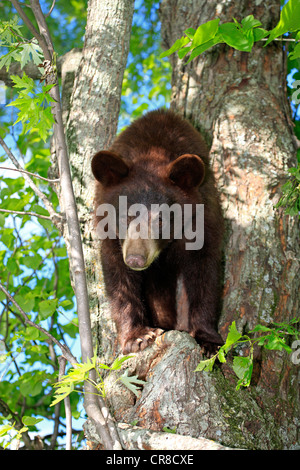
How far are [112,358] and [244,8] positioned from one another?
3.28 m

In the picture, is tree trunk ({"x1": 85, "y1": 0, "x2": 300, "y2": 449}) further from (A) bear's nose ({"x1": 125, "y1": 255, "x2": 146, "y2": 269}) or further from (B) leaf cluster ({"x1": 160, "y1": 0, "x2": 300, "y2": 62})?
(B) leaf cluster ({"x1": 160, "y1": 0, "x2": 300, "y2": 62})

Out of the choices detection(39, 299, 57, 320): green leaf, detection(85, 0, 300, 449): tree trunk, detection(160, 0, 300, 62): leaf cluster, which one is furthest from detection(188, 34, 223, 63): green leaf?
detection(39, 299, 57, 320): green leaf

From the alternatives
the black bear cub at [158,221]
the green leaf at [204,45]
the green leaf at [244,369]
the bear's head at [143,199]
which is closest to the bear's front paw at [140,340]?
the black bear cub at [158,221]

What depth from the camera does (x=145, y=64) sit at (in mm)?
8969

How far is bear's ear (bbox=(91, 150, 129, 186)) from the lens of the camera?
337 cm

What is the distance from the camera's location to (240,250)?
11.5ft

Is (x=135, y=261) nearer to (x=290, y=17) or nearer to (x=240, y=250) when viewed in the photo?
(x=240, y=250)

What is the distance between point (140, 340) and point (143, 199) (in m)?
1.05

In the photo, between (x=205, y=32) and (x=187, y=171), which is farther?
(x=187, y=171)

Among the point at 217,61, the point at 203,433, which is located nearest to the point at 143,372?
the point at 203,433

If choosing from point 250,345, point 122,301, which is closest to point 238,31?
point 250,345

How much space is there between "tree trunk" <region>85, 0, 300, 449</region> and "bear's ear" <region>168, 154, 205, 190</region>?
34 cm

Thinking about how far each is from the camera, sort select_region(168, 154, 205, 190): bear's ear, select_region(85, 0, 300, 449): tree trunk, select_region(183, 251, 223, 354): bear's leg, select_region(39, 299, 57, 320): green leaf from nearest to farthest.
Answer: select_region(85, 0, 300, 449): tree trunk < select_region(168, 154, 205, 190): bear's ear < select_region(183, 251, 223, 354): bear's leg < select_region(39, 299, 57, 320): green leaf
